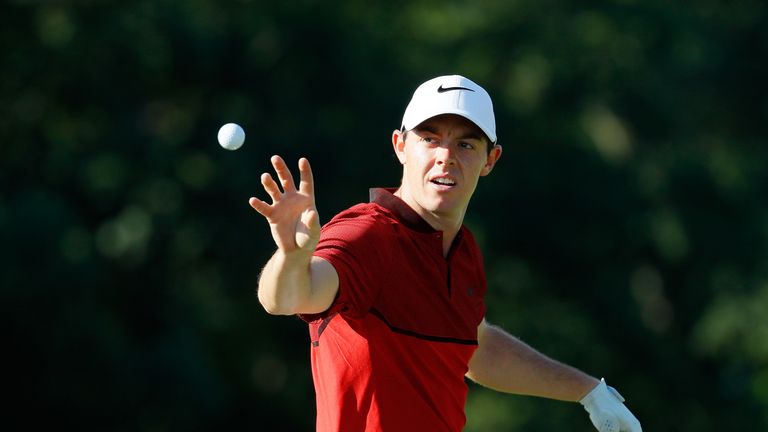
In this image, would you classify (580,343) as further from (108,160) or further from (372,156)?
(108,160)

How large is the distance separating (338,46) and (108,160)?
4.34m

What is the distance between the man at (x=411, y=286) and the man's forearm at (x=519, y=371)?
51 cm

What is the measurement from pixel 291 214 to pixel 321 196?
1835 cm

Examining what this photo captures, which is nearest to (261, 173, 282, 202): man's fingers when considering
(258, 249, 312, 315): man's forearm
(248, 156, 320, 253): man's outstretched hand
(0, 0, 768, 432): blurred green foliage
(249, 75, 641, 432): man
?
(248, 156, 320, 253): man's outstretched hand

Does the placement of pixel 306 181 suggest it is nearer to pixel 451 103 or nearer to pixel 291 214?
pixel 291 214

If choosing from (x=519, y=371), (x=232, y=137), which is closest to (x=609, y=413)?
(x=519, y=371)

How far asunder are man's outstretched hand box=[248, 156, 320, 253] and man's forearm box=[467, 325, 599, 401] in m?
1.86

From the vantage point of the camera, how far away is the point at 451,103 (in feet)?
18.6

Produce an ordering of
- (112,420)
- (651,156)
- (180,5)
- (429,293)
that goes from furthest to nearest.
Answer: (651,156) → (180,5) → (112,420) → (429,293)

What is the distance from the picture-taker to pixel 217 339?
76.6 feet

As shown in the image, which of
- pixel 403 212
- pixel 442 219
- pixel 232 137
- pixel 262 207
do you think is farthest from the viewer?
pixel 442 219

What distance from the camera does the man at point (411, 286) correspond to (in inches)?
206

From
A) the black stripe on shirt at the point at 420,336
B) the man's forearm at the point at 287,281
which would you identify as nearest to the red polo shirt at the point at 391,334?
the black stripe on shirt at the point at 420,336

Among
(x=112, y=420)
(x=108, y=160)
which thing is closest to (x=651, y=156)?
(x=108, y=160)
